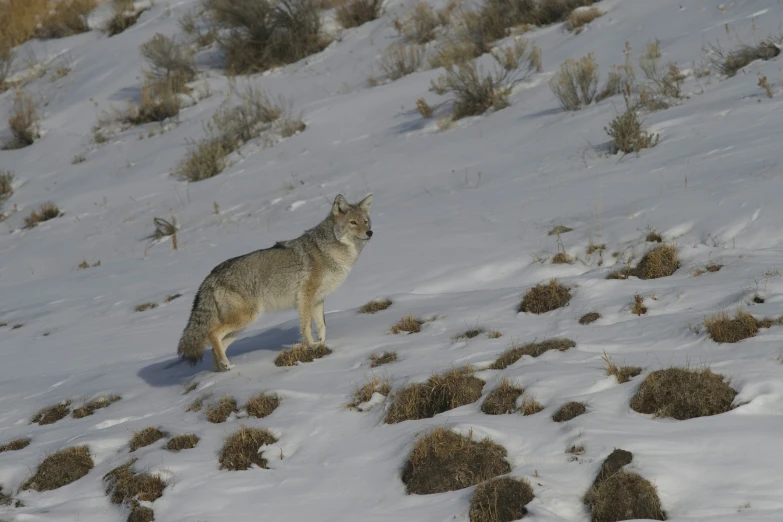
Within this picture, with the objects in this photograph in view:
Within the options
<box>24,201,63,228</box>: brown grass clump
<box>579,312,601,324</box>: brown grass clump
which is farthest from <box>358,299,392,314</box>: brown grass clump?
<box>24,201,63,228</box>: brown grass clump

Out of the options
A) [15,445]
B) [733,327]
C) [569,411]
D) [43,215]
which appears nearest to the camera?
[569,411]

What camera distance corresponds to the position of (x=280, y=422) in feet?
19.9

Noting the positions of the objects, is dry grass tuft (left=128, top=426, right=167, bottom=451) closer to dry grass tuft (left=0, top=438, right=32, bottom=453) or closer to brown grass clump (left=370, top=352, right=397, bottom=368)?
dry grass tuft (left=0, top=438, right=32, bottom=453)

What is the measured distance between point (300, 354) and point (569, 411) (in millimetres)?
3216

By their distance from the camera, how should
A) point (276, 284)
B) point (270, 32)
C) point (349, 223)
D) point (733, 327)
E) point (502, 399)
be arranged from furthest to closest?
point (270, 32), point (349, 223), point (276, 284), point (733, 327), point (502, 399)

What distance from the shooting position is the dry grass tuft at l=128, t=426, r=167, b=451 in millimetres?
6199

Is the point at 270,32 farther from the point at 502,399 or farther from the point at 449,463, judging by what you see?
the point at 449,463

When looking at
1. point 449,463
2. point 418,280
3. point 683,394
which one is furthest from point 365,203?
point 683,394

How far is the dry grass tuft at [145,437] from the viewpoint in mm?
6199

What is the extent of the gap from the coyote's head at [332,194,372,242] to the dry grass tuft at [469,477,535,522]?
404cm

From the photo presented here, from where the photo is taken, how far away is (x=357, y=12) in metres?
22.4

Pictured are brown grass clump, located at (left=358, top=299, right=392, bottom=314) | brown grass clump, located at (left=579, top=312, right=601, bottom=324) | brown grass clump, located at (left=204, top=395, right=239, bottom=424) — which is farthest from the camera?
brown grass clump, located at (left=358, top=299, right=392, bottom=314)

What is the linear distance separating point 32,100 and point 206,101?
689cm

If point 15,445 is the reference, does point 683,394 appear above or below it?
below
